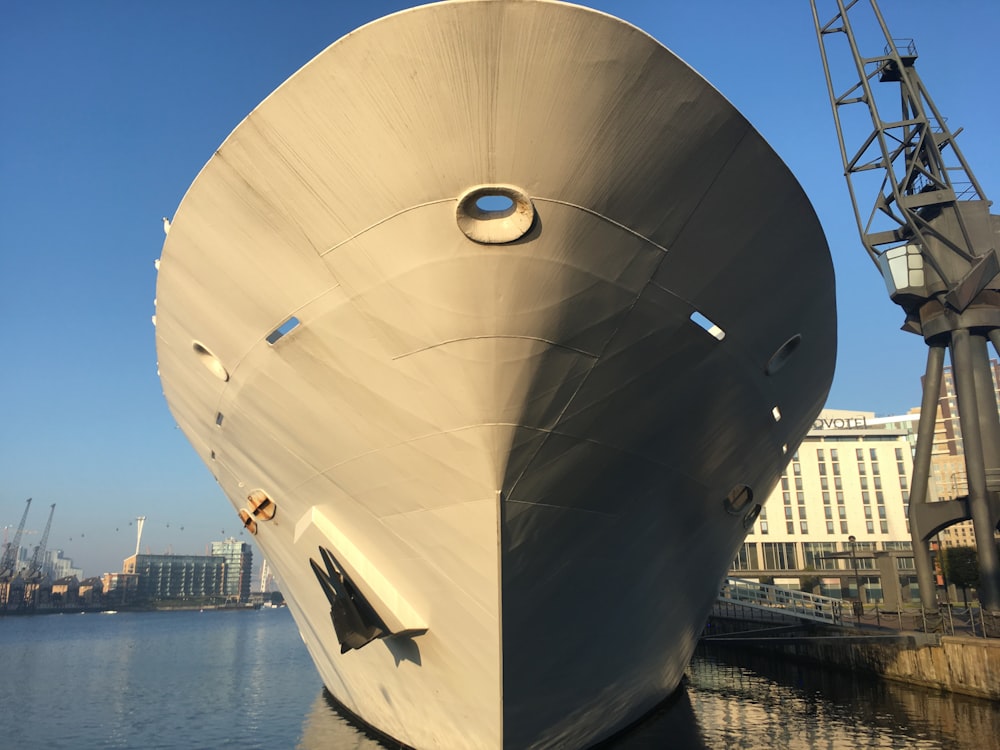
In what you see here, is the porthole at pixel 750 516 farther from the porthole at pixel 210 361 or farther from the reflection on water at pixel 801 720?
the porthole at pixel 210 361

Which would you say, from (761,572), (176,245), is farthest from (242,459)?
(761,572)

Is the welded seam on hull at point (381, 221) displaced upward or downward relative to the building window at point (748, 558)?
upward

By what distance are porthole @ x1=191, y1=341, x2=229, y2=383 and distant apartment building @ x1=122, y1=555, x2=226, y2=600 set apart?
15822 cm

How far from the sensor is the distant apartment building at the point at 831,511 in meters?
57.3

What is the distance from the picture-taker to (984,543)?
51.9ft

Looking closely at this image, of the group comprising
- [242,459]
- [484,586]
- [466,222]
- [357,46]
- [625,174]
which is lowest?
[484,586]

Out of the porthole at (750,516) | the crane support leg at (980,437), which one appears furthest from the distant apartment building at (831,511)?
the porthole at (750,516)

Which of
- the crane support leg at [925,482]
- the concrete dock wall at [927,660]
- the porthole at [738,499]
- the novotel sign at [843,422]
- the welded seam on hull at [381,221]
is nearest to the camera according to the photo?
the welded seam on hull at [381,221]

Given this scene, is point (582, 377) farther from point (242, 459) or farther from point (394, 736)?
point (394, 736)

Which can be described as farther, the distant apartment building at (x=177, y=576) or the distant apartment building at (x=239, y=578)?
the distant apartment building at (x=239, y=578)

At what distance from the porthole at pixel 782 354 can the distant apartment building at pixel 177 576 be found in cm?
16135

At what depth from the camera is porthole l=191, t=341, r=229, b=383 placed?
758 centimetres

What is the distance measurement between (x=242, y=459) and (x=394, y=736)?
14.3 ft

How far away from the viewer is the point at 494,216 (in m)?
5.37
